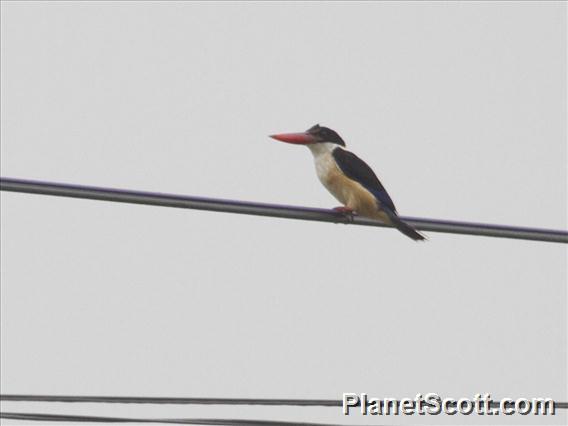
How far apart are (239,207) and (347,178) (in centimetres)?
270

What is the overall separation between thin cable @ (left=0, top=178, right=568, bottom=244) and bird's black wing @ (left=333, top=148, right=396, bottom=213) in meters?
1.63

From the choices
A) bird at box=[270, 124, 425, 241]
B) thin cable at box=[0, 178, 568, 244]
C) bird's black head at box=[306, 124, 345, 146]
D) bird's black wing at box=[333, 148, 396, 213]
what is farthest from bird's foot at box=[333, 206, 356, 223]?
bird's black head at box=[306, 124, 345, 146]

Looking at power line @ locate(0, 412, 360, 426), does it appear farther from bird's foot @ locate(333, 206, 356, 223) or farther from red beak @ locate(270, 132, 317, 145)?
red beak @ locate(270, 132, 317, 145)

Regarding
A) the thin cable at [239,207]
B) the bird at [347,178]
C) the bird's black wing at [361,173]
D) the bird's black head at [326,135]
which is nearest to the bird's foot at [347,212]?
the bird at [347,178]

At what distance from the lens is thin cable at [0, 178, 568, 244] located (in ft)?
18.6

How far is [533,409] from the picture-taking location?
6.65 metres

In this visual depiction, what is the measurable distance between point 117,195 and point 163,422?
3.72ft

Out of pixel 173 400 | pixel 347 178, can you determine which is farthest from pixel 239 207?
pixel 347 178

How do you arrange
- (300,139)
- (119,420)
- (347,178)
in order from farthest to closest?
1. (300,139)
2. (347,178)
3. (119,420)

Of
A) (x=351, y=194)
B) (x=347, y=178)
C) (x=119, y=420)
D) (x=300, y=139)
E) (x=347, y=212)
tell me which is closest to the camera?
(x=119, y=420)

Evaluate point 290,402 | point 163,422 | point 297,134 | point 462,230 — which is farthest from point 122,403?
point 297,134

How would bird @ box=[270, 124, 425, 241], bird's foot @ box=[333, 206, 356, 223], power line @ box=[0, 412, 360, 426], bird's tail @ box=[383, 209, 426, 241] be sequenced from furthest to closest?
bird @ box=[270, 124, 425, 241] < bird's tail @ box=[383, 209, 426, 241] < bird's foot @ box=[333, 206, 356, 223] < power line @ box=[0, 412, 360, 426]

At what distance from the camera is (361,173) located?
8672mm

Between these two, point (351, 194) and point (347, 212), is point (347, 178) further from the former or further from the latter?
point (347, 212)
